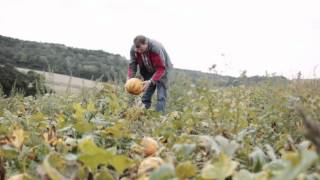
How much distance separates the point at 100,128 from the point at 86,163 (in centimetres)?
139

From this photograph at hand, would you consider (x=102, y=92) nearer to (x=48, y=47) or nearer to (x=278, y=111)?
(x=278, y=111)

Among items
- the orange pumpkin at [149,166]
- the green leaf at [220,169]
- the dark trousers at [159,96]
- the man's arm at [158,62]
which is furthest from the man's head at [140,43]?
the green leaf at [220,169]

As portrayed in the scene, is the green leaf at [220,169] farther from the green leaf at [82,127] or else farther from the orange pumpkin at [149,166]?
the green leaf at [82,127]

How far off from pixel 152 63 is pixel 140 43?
0.56 m

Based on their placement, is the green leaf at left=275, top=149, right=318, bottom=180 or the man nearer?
the green leaf at left=275, top=149, right=318, bottom=180

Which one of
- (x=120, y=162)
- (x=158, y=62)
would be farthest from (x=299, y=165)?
(x=158, y=62)

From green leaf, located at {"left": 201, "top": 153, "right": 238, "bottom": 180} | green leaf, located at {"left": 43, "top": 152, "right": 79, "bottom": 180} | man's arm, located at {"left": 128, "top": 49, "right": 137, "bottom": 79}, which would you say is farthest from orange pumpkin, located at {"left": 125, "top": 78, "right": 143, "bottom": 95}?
green leaf, located at {"left": 201, "top": 153, "right": 238, "bottom": 180}

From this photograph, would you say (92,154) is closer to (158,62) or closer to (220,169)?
(220,169)

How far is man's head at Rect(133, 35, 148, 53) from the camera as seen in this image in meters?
7.95

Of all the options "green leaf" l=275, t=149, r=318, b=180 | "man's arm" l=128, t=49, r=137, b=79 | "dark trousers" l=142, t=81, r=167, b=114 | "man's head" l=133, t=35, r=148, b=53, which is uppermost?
"man's head" l=133, t=35, r=148, b=53

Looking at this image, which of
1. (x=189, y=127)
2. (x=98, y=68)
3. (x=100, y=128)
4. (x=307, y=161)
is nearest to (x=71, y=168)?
(x=307, y=161)

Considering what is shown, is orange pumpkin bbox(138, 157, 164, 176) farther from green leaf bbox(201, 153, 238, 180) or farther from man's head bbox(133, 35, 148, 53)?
man's head bbox(133, 35, 148, 53)

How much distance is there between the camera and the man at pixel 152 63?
8.05 meters

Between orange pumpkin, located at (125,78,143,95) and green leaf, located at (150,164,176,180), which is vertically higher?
orange pumpkin, located at (125,78,143,95)
